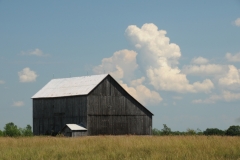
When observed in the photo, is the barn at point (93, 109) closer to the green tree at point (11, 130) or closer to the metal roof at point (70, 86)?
the metal roof at point (70, 86)

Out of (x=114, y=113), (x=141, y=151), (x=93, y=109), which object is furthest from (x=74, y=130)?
(x=141, y=151)

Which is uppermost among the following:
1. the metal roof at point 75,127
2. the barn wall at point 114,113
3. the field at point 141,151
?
the barn wall at point 114,113

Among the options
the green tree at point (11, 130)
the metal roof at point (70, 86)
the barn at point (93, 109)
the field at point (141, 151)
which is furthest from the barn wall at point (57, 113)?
the field at point (141, 151)

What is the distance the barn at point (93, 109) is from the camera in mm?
47594

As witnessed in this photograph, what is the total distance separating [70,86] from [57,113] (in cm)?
321

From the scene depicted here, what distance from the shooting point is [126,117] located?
49750 mm

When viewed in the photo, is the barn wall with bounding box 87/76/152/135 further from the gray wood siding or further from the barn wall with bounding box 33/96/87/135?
the barn wall with bounding box 33/96/87/135

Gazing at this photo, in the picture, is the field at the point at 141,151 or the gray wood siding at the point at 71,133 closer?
the field at the point at 141,151

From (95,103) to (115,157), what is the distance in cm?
3120

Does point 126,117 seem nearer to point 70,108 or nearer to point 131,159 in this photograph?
point 70,108

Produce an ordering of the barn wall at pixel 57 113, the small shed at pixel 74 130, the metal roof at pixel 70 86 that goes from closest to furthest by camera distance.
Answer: the small shed at pixel 74 130 → the barn wall at pixel 57 113 → the metal roof at pixel 70 86

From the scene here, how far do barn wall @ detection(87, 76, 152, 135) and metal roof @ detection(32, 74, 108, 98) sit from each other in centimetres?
84

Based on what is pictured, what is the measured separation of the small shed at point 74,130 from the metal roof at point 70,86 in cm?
343

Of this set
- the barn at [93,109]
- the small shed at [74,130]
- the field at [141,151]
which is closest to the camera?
the field at [141,151]
